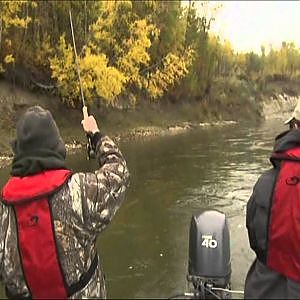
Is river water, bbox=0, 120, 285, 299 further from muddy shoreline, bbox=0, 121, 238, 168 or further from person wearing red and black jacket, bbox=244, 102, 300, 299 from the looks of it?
person wearing red and black jacket, bbox=244, 102, 300, 299

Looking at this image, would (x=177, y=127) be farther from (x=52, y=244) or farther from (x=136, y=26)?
(x=52, y=244)

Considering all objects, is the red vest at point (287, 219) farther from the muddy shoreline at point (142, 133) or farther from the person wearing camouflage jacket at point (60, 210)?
the muddy shoreline at point (142, 133)

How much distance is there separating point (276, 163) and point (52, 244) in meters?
1.16

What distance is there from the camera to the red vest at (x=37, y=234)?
2.36 metres

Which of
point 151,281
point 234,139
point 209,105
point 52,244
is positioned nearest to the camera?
point 52,244

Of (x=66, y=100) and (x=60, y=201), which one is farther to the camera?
(x=66, y=100)

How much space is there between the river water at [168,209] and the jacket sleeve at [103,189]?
2901 millimetres

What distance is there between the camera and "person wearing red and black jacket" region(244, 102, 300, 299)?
8.20ft

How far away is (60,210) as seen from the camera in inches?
94.2

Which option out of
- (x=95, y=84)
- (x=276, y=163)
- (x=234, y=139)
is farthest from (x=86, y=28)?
(x=276, y=163)

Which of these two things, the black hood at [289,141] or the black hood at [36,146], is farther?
the black hood at [289,141]

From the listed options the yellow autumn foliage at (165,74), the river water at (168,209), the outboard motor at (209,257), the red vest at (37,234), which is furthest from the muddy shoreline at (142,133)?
the red vest at (37,234)

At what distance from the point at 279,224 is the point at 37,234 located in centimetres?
115

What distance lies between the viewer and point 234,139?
2306 centimetres
